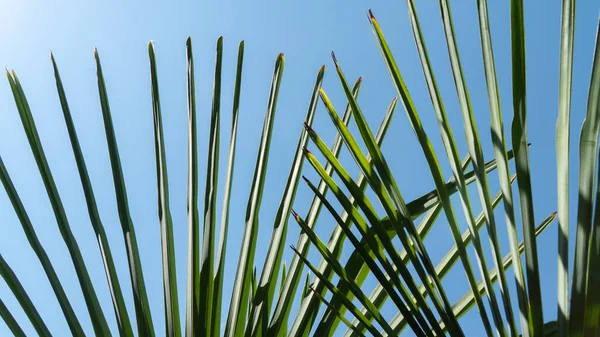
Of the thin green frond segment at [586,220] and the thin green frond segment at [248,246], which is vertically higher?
A: the thin green frond segment at [248,246]

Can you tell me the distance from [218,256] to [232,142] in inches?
15.2

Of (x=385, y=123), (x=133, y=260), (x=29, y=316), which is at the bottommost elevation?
(x=29, y=316)

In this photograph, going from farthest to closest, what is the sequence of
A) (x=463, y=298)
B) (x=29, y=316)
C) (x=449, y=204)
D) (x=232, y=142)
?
1. (x=232, y=142)
2. (x=463, y=298)
3. (x=29, y=316)
4. (x=449, y=204)

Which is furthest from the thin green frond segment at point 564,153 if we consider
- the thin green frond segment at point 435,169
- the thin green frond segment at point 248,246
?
the thin green frond segment at point 248,246

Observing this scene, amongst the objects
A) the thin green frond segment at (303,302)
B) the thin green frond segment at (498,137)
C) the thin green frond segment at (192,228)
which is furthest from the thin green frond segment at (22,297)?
the thin green frond segment at (498,137)

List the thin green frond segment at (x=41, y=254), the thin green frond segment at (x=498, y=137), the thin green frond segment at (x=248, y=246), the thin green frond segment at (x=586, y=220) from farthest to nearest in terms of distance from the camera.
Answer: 1. the thin green frond segment at (x=248, y=246)
2. the thin green frond segment at (x=41, y=254)
3. the thin green frond segment at (x=498, y=137)
4. the thin green frond segment at (x=586, y=220)

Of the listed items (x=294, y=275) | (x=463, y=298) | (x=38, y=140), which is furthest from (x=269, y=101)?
(x=463, y=298)

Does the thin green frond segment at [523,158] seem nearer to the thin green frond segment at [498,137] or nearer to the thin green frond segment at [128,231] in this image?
the thin green frond segment at [498,137]

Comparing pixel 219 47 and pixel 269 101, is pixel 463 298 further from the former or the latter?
pixel 219 47

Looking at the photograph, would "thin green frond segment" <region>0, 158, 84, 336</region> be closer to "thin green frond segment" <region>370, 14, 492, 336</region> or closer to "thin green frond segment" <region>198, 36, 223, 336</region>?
"thin green frond segment" <region>198, 36, 223, 336</region>

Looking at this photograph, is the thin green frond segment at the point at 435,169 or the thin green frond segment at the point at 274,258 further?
the thin green frond segment at the point at 274,258

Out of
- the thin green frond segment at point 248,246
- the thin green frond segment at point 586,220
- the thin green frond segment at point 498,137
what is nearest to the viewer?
the thin green frond segment at point 586,220

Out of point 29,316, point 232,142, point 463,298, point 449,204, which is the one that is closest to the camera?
point 449,204

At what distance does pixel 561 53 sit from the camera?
3.67 ft
